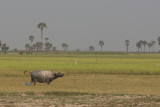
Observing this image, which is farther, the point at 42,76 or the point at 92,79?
the point at 92,79

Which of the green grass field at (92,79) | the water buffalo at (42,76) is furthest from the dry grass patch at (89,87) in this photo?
the water buffalo at (42,76)

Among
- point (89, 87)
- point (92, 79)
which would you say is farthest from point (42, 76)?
point (92, 79)

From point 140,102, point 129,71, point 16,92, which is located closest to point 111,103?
point 140,102

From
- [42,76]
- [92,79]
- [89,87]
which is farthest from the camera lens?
[92,79]

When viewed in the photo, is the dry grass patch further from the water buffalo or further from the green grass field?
the water buffalo

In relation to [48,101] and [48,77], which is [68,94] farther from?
[48,77]

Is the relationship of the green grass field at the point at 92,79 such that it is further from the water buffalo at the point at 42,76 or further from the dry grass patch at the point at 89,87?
the water buffalo at the point at 42,76

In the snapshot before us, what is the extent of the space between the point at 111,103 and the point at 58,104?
8.61 feet

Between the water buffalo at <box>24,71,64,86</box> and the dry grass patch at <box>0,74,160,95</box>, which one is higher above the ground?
the water buffalo at <box>24,71,64,86</box>

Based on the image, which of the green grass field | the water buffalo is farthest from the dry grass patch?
the water buffalo

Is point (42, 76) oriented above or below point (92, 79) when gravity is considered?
above

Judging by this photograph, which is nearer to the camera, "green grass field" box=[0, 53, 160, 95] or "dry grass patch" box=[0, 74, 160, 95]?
"dry grass patch" box=[0, 74, 160, 95]

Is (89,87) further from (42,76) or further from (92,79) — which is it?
(92,79)

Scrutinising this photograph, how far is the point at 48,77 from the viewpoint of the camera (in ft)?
81.8
